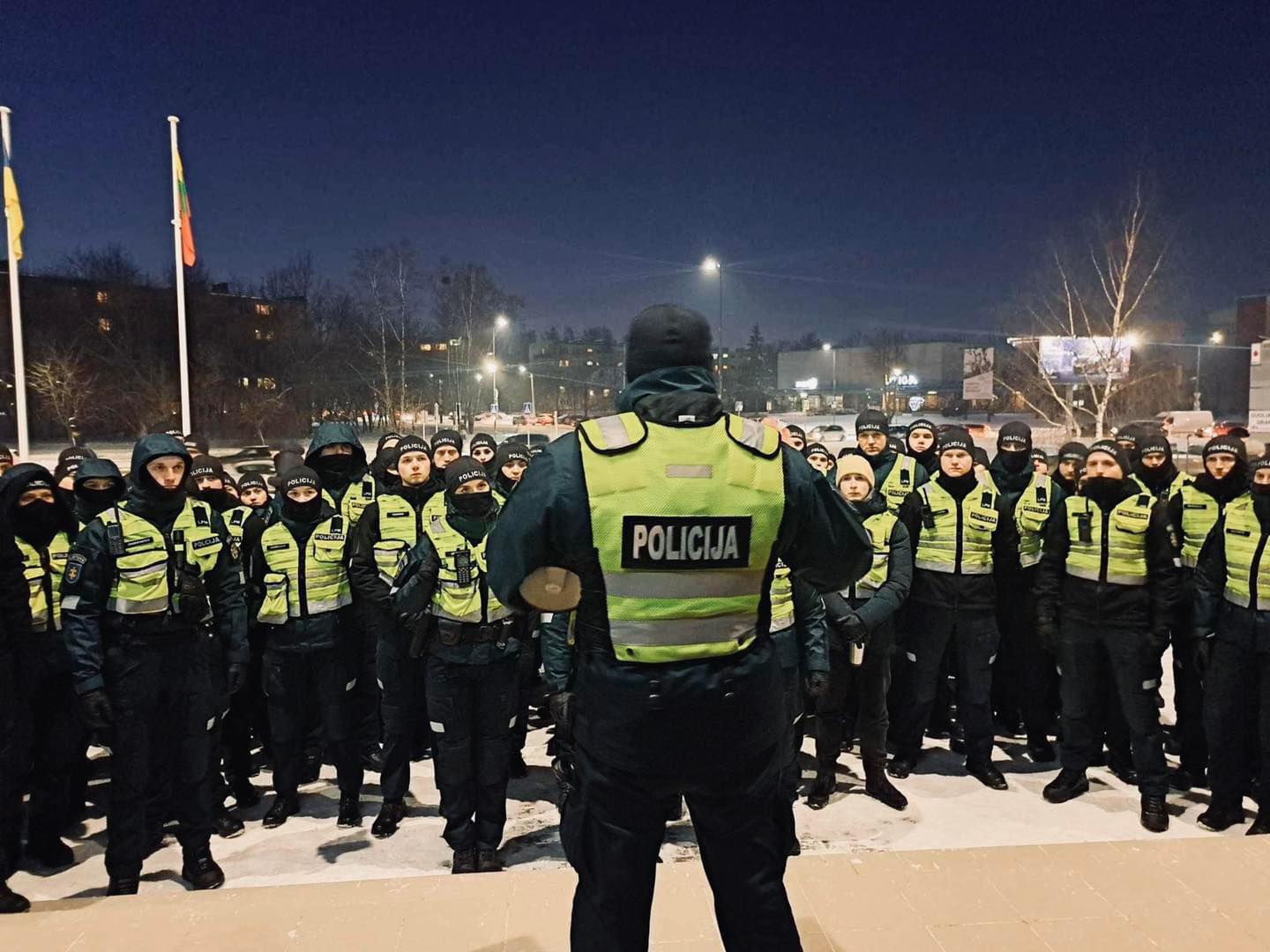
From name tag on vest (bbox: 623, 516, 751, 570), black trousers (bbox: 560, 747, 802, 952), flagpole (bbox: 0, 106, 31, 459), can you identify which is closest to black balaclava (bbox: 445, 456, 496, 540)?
black trousers (bbox: 560, 747, 802, 952)

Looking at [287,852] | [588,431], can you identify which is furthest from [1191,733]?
[287,852]

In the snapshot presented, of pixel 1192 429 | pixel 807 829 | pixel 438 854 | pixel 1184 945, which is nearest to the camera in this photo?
pixel 1184 945

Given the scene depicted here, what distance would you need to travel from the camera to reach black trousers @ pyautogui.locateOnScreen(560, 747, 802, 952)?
2105 mm

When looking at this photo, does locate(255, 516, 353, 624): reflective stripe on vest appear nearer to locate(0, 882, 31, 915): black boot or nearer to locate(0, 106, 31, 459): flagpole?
locate(0, 882, 31, 915): black boot

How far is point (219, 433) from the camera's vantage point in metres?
37.2

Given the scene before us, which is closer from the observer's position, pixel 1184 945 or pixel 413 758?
pixel 1184 945

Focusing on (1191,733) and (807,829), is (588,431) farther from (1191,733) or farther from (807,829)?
(1191,733)

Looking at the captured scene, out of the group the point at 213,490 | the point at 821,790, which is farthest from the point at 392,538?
the point at 821,790

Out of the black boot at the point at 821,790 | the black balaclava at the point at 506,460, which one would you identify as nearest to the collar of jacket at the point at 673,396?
the black boot at the point at 821,790

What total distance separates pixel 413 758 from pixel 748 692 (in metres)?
4.76

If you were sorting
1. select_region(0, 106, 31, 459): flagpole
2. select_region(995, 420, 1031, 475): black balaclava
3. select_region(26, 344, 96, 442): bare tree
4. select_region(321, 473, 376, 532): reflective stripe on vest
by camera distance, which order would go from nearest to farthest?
select_region(321, 473, 376, 532): reflective stripe on vest
select_region(995, 420, 1031, 475): black balaclava
select_region(0, 106, 31, 459): flagpole
select_region(26, 344, 96, 442): bare tree

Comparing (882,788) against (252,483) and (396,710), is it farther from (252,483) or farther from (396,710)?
(252,483)

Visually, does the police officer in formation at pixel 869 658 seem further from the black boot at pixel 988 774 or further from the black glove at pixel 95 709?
the black glove at pixel 95 709

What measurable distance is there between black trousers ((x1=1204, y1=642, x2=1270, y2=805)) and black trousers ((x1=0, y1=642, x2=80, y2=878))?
644 centimetres
